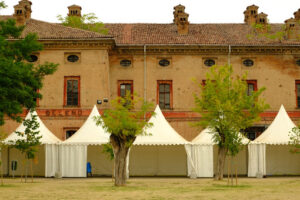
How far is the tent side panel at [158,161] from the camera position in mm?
34469

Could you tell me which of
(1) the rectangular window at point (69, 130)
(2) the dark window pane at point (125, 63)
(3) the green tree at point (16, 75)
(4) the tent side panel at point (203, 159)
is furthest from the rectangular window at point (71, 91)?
(4) the tent side panel at point (203, 159)

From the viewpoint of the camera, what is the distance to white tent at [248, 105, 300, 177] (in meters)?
31.1

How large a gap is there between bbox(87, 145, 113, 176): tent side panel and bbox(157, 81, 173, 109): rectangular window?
19.1 ft

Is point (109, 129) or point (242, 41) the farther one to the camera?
point (242, 41)

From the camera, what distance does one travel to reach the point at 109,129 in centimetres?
2312

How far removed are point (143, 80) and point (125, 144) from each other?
13618 mm

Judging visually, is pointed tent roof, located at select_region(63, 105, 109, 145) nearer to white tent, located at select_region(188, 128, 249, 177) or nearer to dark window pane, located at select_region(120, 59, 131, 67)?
white tent, located at select_region(188, 128, 249, 177)

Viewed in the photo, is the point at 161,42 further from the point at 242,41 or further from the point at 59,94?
the point at 59,94

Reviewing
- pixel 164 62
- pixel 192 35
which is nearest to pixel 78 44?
pixel 164 62

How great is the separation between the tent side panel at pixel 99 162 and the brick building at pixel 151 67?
2.14 m

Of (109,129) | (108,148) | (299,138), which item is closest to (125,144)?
(109,129)

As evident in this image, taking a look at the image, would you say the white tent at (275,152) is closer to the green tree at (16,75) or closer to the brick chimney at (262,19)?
the brick chimney at (262,19)

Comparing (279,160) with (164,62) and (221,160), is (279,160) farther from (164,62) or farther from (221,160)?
(164,62)

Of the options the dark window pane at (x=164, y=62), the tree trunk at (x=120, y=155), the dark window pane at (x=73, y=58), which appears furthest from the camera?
the dark window pane at (x=164, y=62)
